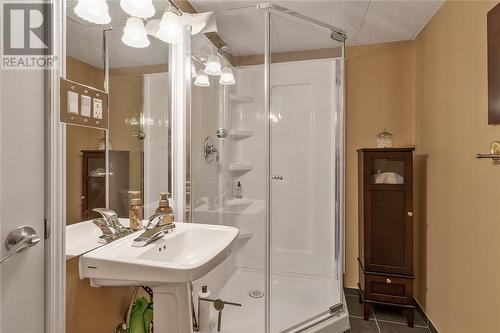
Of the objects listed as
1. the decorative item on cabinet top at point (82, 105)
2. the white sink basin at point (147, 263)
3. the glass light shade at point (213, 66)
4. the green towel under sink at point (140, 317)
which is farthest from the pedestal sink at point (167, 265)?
the glass light shade at point (213, 66)

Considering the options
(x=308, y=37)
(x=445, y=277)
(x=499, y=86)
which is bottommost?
(x=445, y=277)

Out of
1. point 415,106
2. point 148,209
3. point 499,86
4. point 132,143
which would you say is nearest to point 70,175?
point 132,143

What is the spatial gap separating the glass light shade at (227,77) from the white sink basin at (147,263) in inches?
54.3

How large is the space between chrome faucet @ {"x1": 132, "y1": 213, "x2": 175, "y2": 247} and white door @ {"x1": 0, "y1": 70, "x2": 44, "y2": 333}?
35 centimetres

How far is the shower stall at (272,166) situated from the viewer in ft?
6.66

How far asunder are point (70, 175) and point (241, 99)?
1596mm

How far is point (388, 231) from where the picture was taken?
7.32 feet

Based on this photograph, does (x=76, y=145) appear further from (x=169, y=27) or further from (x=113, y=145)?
(x=169, y=27)

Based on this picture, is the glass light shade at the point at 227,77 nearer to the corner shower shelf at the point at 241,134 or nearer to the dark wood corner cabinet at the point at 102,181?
the corner shower shelf at the point at 241,134

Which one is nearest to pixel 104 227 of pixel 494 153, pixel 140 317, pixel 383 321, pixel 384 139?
pixel 140 317

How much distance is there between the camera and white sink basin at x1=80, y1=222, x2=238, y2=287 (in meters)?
0.97

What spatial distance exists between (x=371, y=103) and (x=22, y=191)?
269 cm

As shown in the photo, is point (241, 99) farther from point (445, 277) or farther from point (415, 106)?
point (445, 277)

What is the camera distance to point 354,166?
2740 mm
